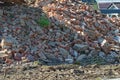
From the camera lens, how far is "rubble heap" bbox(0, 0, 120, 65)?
435 inches

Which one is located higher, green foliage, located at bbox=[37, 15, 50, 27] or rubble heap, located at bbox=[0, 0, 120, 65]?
green foliage, located at bbox=[37, 15, 50, 27]

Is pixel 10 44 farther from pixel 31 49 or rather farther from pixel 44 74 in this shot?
pixel 44 74

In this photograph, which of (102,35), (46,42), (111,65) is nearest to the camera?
(111,65)

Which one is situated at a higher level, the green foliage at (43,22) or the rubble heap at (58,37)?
the green foliage at (43,22)

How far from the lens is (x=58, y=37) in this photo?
1205cm

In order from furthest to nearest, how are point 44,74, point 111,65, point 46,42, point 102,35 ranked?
1. point 102,35
2. point 46,42
3. point 111,65
4. point 44,74

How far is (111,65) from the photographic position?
10930mm

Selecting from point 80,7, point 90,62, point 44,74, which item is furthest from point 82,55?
point 80,7

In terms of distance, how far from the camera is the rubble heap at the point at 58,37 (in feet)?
36.3

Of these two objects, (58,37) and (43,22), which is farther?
(43,22)

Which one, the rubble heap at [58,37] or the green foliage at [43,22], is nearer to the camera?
the rubble heap at [58,37]

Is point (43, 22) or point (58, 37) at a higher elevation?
point (43, 22)

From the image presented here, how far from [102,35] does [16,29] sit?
2728mm

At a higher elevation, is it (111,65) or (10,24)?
(10,24)
